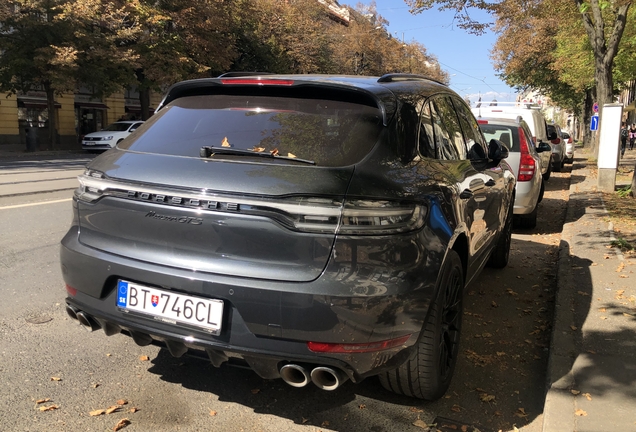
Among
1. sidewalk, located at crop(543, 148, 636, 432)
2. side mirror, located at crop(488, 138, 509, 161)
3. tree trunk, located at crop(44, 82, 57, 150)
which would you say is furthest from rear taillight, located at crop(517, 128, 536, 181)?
tree trunk, located at crop(44, 82, 57, 150)

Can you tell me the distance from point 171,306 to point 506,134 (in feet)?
24.2

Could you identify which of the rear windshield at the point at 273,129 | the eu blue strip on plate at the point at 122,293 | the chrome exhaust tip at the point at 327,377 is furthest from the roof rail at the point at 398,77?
the eu blue strip on plate at the point at 122,293

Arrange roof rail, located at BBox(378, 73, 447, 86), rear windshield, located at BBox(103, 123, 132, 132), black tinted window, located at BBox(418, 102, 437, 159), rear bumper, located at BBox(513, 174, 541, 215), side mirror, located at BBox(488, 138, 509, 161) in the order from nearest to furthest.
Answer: black tinted window, located at BBox(418, 102, 437, 159), roof rail, located at BBox(378, 73, 447, 86), side mirror, located at BBox(488, 138, 509, 161), rear bumper, located at BBox(513, 174, 541, 215), rear windshield, located at BBox(103, 123, 132, 132)

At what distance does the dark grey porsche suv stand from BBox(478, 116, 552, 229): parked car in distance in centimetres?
547

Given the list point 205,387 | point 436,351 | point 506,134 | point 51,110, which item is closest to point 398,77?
point 436,351

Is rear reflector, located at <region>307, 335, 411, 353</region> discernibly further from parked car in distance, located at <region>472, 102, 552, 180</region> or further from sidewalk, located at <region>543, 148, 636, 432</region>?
parked car in distance, located at <region>472, 102, 552, 180</region>

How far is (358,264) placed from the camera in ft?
7.97

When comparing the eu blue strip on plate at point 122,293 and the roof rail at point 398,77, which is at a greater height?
the roof rail at point 398,77

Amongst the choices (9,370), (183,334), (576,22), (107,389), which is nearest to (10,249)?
(9,370)

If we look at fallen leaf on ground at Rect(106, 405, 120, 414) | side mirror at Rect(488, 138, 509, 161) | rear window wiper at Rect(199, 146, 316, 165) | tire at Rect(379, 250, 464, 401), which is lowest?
fallen leaf on ground at Rect(106, 405, 120, 414)

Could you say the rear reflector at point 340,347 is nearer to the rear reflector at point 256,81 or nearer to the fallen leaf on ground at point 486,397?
the fallen leaf on ground at point 486,397

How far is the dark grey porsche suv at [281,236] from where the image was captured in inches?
96.0

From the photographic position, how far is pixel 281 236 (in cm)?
245

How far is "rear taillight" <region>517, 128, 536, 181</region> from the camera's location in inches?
325
